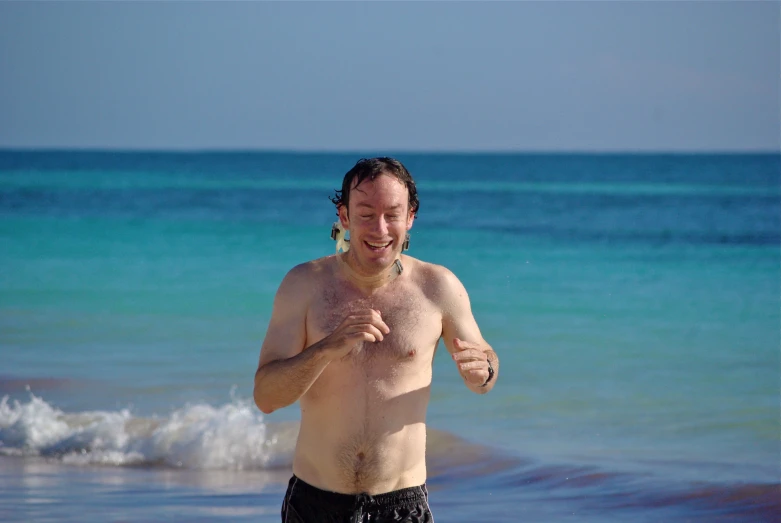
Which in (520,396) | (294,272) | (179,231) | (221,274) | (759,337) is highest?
(179,231)

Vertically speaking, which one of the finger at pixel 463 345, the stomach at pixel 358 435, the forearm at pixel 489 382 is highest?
the finger at pixel 463 345

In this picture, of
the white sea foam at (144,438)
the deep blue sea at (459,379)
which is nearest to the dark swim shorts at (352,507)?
the deep blue sea at (459,379)

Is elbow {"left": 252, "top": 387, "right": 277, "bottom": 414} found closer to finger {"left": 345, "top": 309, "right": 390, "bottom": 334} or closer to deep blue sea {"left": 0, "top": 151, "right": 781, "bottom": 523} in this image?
finger {"left": 345, "top": 309, "right": 390, "bottom": 334}

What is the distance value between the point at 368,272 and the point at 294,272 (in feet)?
0.79

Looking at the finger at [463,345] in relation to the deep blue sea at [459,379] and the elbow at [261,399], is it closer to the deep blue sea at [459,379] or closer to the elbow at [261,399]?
the elbow at [261,399]

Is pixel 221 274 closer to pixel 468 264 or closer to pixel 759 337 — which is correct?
pixel 468 264

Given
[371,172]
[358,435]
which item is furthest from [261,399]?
[371,172]

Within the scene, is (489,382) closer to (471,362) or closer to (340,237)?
(471,362)

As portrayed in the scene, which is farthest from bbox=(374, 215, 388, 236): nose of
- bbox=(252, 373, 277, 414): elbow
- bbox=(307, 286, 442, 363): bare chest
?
bbox=(252, 373, 277, 414): elbow

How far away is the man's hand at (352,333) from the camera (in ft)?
10.6

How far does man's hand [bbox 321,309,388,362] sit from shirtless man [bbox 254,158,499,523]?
0.50 feet

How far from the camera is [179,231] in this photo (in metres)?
22.0

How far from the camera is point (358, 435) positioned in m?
3.53

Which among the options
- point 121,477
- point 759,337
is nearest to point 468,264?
point 759,337
